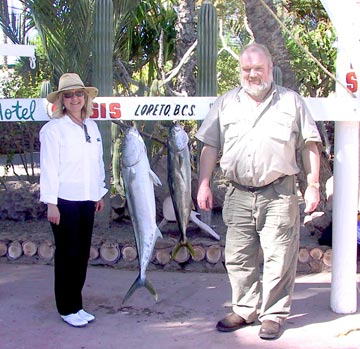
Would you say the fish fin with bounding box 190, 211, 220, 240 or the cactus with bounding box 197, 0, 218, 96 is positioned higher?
the cactus with bounding box 197, 0, 218, 96

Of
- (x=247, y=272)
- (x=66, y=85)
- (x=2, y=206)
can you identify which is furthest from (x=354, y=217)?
(x=2, y=206)

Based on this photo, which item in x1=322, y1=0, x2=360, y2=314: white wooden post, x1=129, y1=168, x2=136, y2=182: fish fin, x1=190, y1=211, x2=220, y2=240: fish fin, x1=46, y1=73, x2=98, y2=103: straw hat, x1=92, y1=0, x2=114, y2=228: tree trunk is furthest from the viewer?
x1=92, y1=0, x2=114, y2=228: tree trunk

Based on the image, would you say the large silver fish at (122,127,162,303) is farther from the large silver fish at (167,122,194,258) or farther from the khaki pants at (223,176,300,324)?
the khaki pants at (223,176,300,324)

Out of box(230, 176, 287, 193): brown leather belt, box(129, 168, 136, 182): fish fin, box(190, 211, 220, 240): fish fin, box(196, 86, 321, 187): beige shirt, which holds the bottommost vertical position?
box(190, 211, 220, 240): fish fin

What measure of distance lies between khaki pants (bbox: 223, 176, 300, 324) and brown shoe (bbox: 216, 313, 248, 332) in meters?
0.05

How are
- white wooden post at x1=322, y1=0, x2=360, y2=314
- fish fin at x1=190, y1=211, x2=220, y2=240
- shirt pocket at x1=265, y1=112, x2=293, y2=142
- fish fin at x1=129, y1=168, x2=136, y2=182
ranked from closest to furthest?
shirt pocket at x1=265, y1=112, x2=293, y2=142, fish fin at x1=129, y1=168, x2=136, y2=182, white wooden post at x1=322, y1=0, x2=360, y2=314, fish fin at x1=190, y1=211, x2=220, y2=240

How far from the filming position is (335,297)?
509 cm

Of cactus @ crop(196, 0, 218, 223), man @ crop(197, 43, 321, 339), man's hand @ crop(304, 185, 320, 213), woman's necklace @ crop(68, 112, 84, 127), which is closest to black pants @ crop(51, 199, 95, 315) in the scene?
woman's necklace @ crop(68, 112, 84, 127)

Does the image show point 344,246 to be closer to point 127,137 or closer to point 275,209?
point 275,209

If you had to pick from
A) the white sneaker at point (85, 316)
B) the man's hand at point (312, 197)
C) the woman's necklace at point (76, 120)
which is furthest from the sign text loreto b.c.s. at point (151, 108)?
the white sneaker at point (85, 316)

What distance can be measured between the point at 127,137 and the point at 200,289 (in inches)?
82.6

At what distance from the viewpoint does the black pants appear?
4.70 metres

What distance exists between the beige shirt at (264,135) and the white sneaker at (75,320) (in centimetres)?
165

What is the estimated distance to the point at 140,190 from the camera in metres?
4.61
